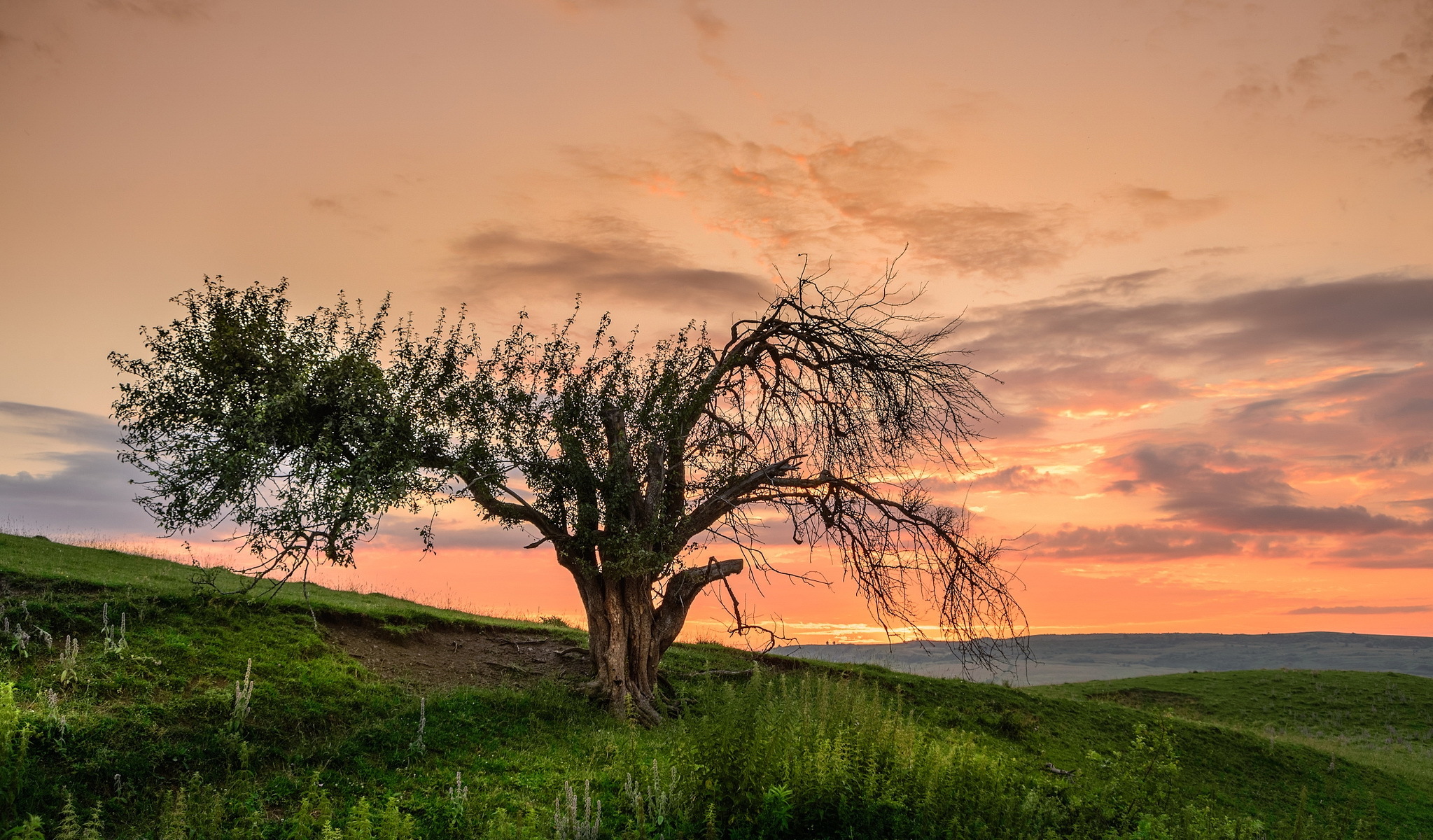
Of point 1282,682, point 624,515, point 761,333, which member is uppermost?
point 761,333

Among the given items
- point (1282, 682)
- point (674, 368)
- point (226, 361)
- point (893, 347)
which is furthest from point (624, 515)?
point (1282, 682)

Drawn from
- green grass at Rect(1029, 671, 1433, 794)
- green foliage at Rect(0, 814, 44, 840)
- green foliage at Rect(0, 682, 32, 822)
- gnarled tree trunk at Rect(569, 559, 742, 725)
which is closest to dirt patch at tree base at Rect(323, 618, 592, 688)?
gnarled tree trunk at Rect(569, 559, 742, 725)

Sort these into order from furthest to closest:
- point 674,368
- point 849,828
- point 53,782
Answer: point 674,368, point 53,782, point 849,828

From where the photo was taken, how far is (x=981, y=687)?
28.1 metres

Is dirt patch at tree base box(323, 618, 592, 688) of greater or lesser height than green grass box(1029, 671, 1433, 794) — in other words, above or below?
above

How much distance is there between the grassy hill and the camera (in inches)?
347

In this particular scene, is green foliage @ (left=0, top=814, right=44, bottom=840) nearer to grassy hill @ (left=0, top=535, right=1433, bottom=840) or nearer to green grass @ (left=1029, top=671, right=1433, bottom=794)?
grassy hill @ (left=0, top=535, right=1433, bottom=840)

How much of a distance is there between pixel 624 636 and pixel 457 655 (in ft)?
19.0

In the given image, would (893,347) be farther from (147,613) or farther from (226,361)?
(147,613)

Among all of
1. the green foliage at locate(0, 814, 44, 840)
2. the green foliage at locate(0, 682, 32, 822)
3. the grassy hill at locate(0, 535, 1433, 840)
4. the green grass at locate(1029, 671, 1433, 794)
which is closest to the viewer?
the green foliage at locate(0, 814, 44, 840)

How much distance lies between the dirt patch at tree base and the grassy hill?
107 mm

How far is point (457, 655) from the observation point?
22516 millimetres

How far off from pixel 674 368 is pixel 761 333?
227cm

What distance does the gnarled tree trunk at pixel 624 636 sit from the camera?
1912 cm
